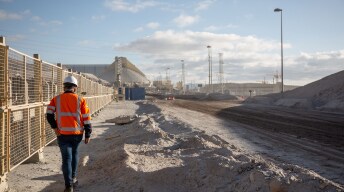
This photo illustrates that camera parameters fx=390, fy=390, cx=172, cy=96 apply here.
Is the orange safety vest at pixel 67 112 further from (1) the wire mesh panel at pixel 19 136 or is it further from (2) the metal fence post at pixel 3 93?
(1) the wire mesh panel at pixel 19 136

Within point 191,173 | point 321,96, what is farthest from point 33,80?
point 321,96

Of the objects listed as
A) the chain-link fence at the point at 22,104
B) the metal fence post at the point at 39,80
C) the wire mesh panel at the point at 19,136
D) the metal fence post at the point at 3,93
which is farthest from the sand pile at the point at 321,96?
the metal fence post at the point at 3,93

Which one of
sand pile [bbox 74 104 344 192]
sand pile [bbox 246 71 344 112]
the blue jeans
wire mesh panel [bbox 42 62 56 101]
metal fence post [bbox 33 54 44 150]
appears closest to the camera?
sand pile [bbox 74 104 344 192]

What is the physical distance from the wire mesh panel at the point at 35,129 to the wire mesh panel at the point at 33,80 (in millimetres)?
301

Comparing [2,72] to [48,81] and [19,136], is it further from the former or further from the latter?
[48,81]

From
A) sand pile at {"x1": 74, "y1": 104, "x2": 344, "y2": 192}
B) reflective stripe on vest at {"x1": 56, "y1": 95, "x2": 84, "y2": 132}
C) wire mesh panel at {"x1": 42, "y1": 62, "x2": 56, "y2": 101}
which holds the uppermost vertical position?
wire mesh panel at {"x1": 42, "y1": 62, "x2": 56, "y2": 101}

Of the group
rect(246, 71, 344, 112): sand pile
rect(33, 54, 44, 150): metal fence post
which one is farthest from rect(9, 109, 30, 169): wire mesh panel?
rect(246, 71, 344, 112): sand pile

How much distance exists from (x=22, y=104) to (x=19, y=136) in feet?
2.30

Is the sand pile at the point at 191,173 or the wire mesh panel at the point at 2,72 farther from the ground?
the wire mesh panel at the point at 2,72

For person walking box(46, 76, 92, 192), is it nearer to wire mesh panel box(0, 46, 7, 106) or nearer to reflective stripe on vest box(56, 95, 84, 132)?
reflective stripe on vest box(56, 95, 84, 132)

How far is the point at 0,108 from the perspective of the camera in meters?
6.70

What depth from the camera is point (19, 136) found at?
8.39 meters

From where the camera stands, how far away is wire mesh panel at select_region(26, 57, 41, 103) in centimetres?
934

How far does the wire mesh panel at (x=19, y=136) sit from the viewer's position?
7.97 metres
